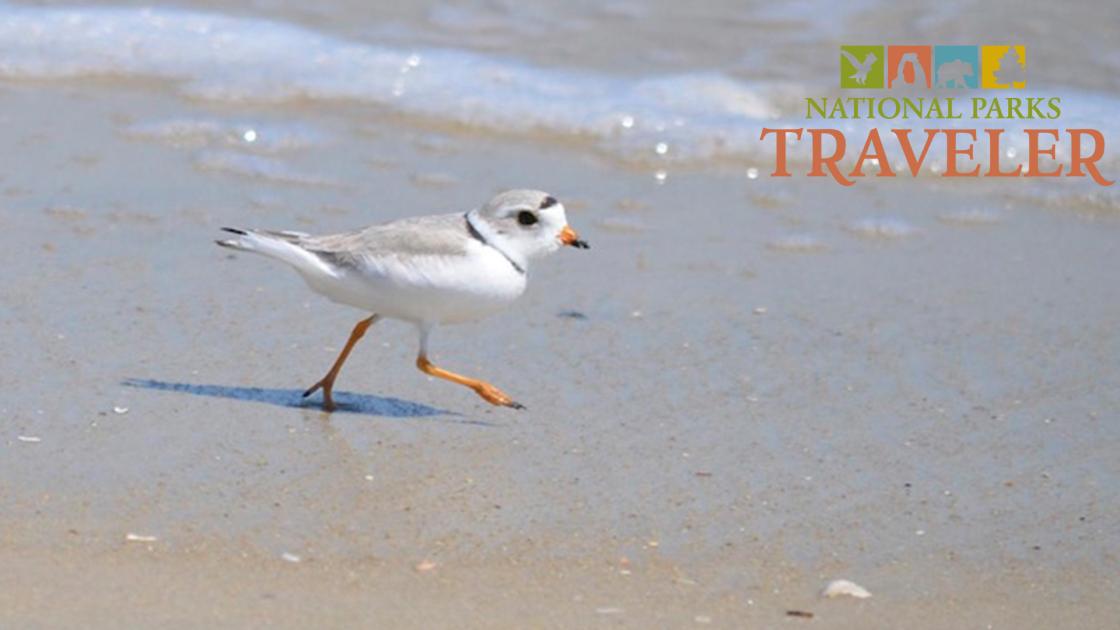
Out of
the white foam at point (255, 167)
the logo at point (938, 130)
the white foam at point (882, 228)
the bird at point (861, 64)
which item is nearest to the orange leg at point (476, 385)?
the white foam at point (255, 167)

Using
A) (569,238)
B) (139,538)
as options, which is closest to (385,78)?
(569,238)

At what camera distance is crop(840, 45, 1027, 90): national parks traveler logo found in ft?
30.3

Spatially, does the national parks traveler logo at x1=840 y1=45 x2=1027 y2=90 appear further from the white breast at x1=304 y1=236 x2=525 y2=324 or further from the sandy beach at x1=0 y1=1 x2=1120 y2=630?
the white breast at x1=304 y1=236 x2=525 y2=324

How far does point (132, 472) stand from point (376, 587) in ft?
2.87

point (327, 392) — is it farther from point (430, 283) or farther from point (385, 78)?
point (385, 78)

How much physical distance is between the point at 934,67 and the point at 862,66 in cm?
37

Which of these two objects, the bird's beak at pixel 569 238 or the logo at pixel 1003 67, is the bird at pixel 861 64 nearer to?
the logo at pixel 1003 67

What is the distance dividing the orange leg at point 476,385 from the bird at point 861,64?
4842mm

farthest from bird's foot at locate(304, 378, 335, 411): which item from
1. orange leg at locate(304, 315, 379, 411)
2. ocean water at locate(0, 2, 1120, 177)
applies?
ocean water at locate(0, 2, 1120, 177)

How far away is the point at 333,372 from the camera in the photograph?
4.97 meters

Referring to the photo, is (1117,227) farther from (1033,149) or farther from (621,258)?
(621,258)

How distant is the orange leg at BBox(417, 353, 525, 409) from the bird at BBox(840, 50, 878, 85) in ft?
15.9

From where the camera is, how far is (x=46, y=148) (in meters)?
7.32

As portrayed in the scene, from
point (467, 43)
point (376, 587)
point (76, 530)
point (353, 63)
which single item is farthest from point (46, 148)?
point (376, 587)
